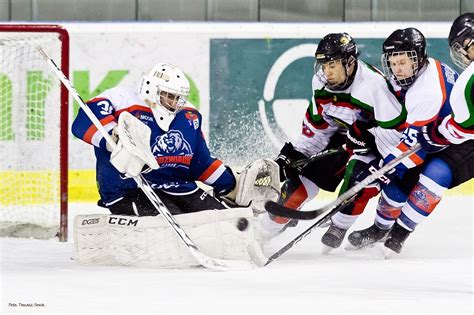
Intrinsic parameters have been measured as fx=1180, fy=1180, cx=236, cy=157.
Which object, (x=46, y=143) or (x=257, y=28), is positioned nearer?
(x=46, y=143)

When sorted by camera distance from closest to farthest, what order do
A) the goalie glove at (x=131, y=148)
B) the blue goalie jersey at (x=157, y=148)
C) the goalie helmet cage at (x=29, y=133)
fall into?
the goalie glove at (x=131, y=148)
the blue goalie jersey at (x=157, y=148)
the goalie helmet cage at (x=29, y=133)

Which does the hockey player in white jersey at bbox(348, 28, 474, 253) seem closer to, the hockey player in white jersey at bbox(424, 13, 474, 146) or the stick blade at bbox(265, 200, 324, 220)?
the hockey player in white jersey at bbox(424, 13, 474, 146)

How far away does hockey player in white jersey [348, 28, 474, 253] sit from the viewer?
4.51 metres

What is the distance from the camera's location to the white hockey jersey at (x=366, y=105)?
15.2 ft

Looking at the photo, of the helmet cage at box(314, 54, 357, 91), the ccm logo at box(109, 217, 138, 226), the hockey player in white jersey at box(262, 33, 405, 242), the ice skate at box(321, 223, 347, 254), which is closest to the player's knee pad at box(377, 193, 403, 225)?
the hockey player in white jersey at box(262, 33, 405, 242)

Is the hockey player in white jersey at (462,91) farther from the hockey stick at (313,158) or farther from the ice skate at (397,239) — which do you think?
the hockey stick at (313,158)

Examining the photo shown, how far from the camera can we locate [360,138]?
4746 mm

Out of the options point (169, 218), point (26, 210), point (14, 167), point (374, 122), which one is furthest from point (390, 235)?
point (14, 167)

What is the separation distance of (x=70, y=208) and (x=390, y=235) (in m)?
1.93

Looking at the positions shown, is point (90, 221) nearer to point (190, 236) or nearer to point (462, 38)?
point (190, 236)

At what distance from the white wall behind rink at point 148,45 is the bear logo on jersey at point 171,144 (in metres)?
1.88

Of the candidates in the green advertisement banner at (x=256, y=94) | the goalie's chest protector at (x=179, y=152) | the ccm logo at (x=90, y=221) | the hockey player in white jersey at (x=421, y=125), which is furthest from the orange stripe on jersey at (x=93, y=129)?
the green advertisement banner at (x=256, y=94)

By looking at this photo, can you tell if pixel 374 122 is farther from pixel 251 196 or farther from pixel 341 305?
pixel 341 305

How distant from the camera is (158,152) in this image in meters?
4.31
